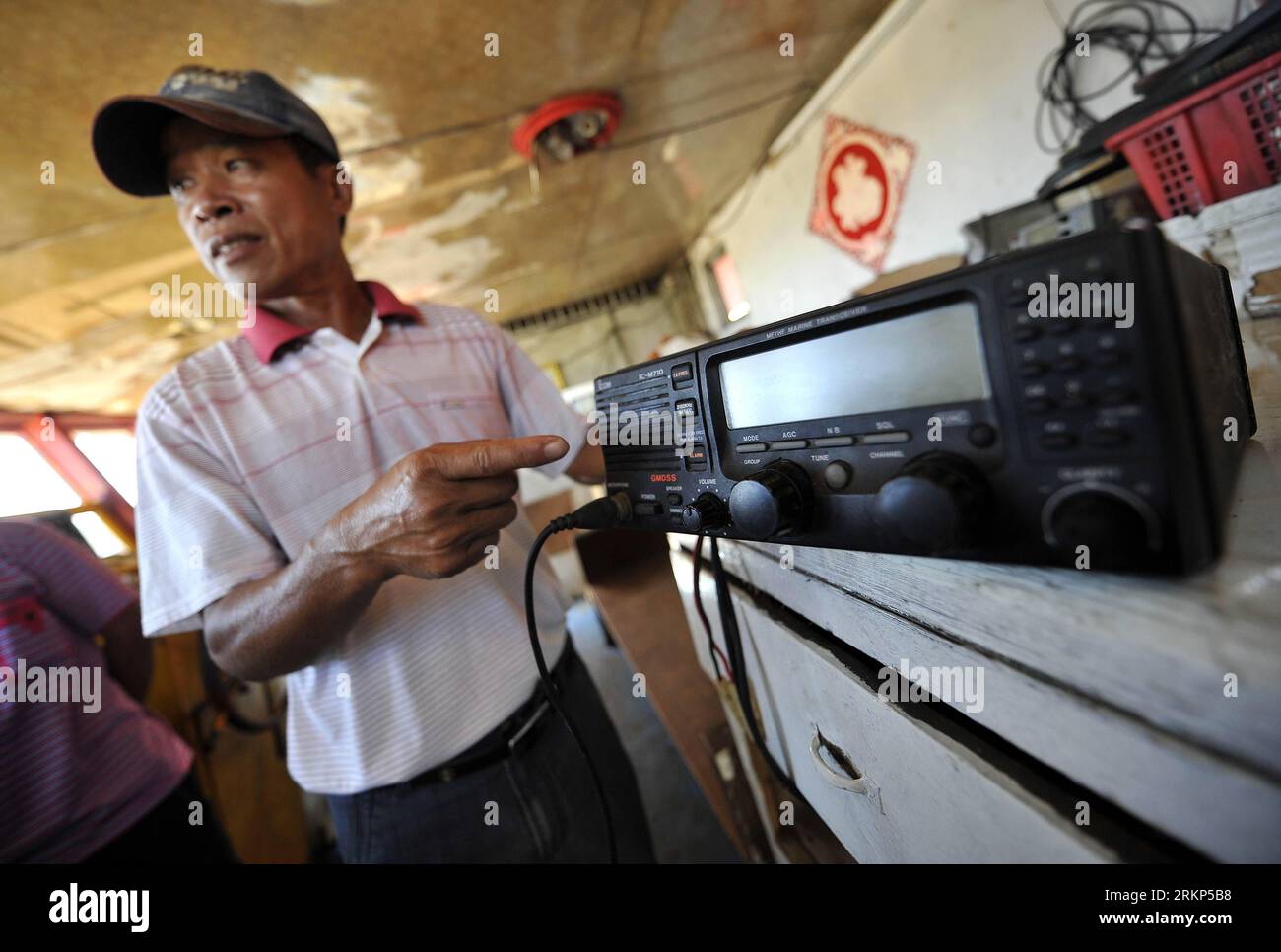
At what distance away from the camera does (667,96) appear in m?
2.33

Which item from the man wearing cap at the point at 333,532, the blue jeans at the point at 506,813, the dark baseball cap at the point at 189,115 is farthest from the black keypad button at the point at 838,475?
the dark baseball cap at the point at 189,115

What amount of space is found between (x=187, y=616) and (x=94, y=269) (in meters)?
2.70

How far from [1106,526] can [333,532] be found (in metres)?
0.67

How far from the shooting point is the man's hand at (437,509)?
514 millimetres

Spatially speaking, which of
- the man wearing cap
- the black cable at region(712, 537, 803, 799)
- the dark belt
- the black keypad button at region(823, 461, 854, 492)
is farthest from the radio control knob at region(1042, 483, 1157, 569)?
the dark belt

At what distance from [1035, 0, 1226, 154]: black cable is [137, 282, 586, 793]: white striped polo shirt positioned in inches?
81.7

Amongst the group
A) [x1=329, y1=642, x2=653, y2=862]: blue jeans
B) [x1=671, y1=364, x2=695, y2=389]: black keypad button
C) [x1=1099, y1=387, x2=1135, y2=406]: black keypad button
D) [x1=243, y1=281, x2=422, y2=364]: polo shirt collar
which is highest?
[x1=243, y1=281, x2=422, y2=364]: polo shirt collar

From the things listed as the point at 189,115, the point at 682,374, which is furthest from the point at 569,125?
the point at 682,374

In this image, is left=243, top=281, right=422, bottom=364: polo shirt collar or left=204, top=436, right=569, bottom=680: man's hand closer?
left=204, top=436, right=569, bottom=680: man's hand

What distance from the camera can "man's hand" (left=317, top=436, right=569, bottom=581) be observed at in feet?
1.69

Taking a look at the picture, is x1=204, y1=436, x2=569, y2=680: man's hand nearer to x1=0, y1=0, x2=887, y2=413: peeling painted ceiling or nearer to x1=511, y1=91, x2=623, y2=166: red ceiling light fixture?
x1=0, y1=0, x2=887, y2=413: peeling painted ceiling

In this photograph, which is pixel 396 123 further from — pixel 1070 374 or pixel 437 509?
pixel 1070 374

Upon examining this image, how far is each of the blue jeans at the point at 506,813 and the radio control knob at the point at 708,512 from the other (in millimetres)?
554

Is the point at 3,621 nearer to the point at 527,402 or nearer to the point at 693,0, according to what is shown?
the point at 527,402
